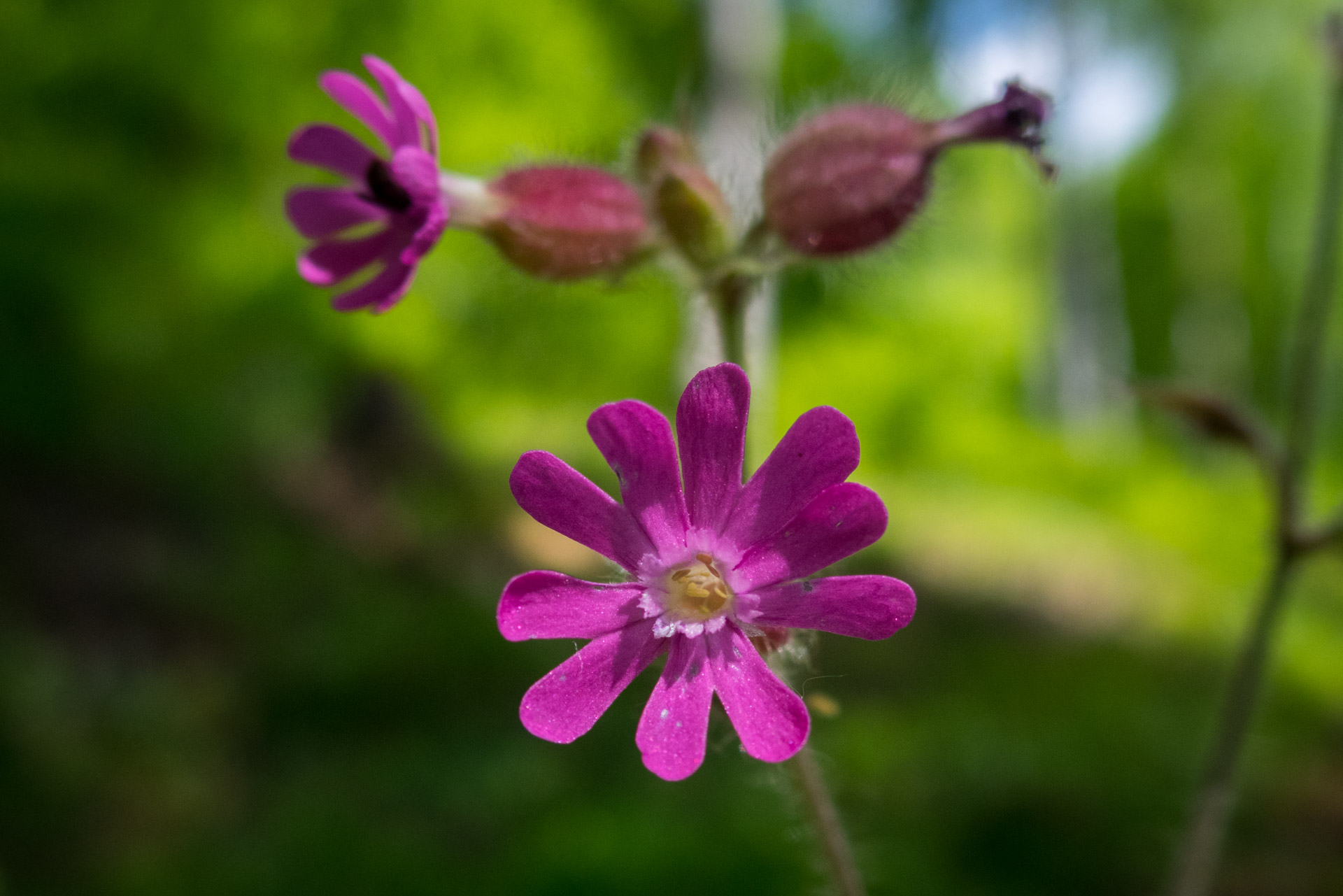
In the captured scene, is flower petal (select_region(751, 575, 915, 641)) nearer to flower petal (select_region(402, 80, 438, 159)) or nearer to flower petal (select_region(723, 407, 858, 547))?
flower petal (select_region(723, 407, 858, 547))

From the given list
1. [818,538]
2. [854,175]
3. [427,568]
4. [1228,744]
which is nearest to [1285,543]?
[1228,744]

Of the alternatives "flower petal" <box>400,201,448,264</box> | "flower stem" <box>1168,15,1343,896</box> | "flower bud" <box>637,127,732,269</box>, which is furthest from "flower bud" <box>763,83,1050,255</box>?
"flower stem" <box>1168,15,1343,896</box>

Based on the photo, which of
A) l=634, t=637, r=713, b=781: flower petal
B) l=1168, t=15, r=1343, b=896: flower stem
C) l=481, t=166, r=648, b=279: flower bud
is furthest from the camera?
l=1168, t=15, r=1343, b=896: flower stem

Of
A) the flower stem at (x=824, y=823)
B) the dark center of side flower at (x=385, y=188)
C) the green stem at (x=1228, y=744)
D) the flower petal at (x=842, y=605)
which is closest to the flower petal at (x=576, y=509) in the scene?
the flower petal at (x=842, y=605)

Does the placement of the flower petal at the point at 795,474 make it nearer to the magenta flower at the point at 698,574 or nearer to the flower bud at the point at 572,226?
the magenta flower at the point at 698,574

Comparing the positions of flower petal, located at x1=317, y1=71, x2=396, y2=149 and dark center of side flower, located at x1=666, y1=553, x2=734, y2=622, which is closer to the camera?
dark center of side flower, located at x1=666, y1=553, x2=734, y2=622

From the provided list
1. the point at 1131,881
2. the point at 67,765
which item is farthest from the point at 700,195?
the point at 67,765

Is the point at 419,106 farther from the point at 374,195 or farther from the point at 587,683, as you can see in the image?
the point at 587,683
